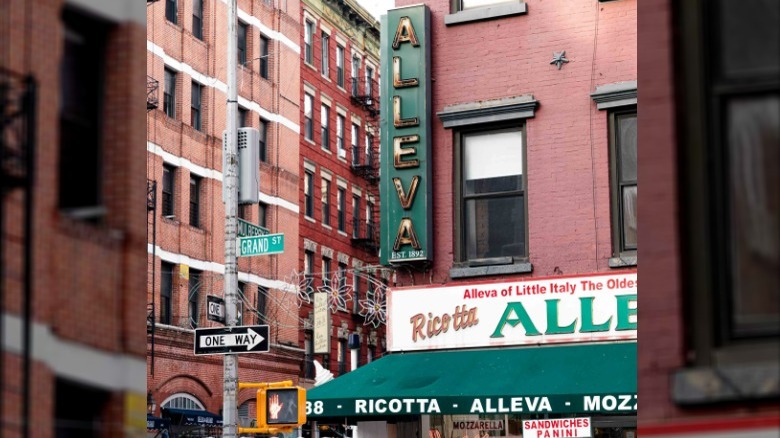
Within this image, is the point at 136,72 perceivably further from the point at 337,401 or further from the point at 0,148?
the point at 337,401

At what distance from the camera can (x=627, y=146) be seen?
20172mm

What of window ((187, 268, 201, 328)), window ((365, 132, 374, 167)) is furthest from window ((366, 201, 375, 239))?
window ((187, 268, 201, 328))

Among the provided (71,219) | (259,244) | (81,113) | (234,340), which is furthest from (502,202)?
(71,219)

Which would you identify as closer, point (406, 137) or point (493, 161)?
point (493, 161)

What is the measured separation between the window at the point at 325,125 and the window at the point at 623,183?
43025 millimetres

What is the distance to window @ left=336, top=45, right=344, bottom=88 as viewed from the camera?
65.4m

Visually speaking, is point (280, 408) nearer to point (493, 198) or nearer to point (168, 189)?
point (493, 198)

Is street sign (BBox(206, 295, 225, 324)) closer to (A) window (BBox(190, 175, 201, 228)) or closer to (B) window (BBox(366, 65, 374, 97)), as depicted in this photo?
(A) window (BBox(190, 175, 201, 228))

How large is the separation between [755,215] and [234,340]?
596 inches

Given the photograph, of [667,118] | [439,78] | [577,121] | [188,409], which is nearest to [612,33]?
[577,121]

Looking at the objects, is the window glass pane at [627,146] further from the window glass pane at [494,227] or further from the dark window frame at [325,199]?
the dark window frame at [325,199]

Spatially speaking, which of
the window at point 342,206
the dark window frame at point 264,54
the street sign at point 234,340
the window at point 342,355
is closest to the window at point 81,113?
the street sign at point 234,340

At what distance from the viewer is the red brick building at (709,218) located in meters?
5.11

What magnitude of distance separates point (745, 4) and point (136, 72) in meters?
2.43
